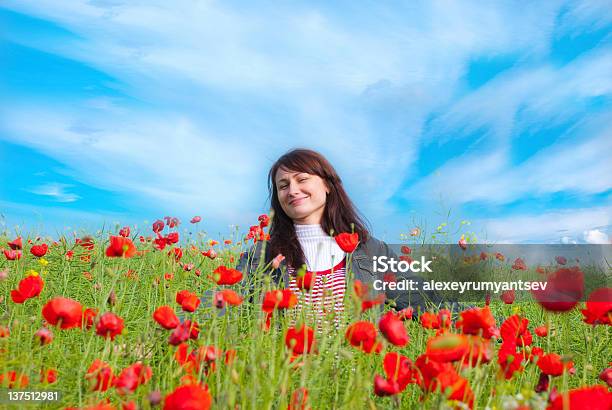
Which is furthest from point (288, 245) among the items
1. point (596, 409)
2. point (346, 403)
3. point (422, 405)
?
point (596, 409)

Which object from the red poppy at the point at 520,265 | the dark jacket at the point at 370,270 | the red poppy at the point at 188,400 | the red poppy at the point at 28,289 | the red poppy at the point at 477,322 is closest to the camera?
the red poppy at the point at 188,400

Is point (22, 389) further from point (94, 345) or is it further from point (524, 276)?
point (524, 276)

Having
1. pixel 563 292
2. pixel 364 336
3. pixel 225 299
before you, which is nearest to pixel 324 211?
pixel 563 292

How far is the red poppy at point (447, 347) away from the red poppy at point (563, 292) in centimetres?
96

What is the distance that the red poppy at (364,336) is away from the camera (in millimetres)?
1431

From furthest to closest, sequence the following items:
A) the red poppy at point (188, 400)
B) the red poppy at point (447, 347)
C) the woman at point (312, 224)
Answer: the woman at point (312, 224) → the red poppy at point (447, 347) → the red poppy at point (188, 400)

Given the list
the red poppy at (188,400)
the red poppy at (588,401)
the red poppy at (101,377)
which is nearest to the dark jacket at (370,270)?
the red poppy at (101,377)

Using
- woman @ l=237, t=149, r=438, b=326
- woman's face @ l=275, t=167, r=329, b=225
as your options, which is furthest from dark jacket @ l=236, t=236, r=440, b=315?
woman's face @ l=275, t=167, r=329, b=225

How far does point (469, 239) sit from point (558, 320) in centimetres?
189

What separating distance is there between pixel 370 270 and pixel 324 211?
0.51 meters

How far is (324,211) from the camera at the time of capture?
4.02 m

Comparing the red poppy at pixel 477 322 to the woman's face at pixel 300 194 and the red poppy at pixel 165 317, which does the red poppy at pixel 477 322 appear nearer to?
the red poppy at pixel 165 317

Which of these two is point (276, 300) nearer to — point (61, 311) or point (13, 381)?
point (61, 311)

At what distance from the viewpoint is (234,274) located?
1932 millimetres
